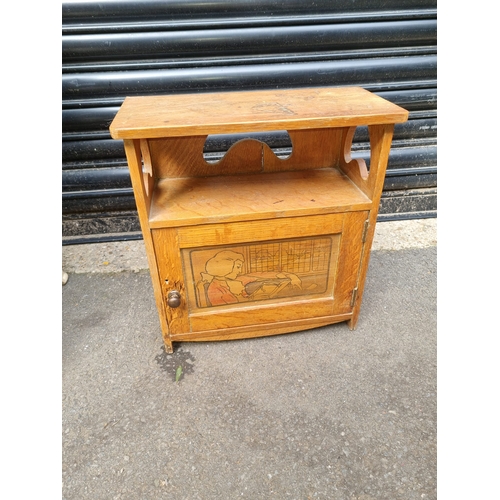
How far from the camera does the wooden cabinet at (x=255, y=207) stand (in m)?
1.26

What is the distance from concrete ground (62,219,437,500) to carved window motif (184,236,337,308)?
29 centimetres

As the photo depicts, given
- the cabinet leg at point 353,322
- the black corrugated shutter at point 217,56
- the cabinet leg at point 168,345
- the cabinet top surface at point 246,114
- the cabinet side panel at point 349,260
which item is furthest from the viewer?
the black corrugated shutter at point 217,56


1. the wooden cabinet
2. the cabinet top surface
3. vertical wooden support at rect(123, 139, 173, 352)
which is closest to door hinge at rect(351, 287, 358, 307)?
the wooden cabinet

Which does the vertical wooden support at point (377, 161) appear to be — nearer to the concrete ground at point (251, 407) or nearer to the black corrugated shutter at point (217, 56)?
the concrete ground at point (251, 407)

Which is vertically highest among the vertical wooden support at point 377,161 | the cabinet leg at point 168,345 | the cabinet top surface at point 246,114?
the cabinet top surface at point 246,114

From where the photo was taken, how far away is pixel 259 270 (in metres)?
1.54

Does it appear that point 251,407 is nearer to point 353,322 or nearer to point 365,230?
point 353,322

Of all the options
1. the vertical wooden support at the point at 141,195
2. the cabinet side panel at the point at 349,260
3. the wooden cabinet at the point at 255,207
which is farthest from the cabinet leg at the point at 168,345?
the cabinet side panel at the point at 349,260

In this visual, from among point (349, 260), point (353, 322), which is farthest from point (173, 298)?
point (353, 322)

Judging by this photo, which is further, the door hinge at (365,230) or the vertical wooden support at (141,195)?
the door hinge at (365,230)

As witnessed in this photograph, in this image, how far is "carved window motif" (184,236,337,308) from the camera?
1.47 metres

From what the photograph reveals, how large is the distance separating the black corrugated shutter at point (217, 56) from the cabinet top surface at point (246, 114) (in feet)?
2.03

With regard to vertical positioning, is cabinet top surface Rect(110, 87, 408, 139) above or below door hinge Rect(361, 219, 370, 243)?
above

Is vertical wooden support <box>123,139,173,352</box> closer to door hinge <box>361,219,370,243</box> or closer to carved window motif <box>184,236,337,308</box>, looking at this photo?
carved window motif <box>184,236,337,308</box>
